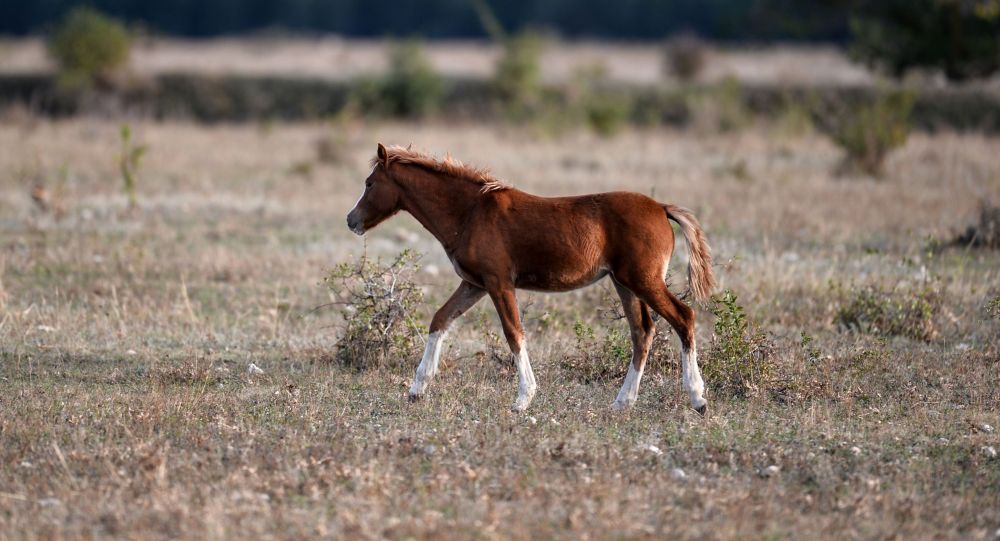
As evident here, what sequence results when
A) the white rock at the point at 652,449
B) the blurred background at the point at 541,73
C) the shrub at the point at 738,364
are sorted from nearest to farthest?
the white rock at the point at 652,449
the shrub at the point at 738,364
the blurred background at the point at 541,73

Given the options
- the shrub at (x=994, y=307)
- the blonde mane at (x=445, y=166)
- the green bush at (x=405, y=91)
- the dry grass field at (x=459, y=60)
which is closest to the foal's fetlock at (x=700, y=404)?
the blonde mane at (x=445, y=166)

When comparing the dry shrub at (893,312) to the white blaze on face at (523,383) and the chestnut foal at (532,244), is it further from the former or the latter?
the white blaze on face at (523,383)

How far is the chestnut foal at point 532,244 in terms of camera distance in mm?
7836

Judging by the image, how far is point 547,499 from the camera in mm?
6289

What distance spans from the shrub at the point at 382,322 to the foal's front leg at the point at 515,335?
66.6 inches

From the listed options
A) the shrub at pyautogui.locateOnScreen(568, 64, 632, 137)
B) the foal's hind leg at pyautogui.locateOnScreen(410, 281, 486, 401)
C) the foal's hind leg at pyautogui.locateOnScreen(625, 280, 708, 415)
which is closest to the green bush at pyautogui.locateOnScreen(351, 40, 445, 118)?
the shrub at pyautogui.locateOnScreen(568, 64, 632, 137)

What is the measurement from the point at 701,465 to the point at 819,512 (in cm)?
90

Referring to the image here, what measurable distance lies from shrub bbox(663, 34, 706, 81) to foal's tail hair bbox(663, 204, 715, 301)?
107 ft

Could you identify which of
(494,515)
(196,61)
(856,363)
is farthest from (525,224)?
(196,61)

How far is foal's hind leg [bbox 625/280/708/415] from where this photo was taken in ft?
25.6

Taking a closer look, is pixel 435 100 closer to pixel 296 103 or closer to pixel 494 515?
pixel 296 103

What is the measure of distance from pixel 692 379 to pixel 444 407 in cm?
180

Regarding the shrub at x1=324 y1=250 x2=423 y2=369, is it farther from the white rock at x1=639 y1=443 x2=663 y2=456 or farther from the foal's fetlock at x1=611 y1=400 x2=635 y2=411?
the white rock at x1=639 y1=443 x2=663 y2=456

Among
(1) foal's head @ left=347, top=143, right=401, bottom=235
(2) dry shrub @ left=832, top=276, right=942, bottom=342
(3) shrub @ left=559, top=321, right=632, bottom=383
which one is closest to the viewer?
(1) foal's head @ left=347, top=143, right=401, bottom=235
